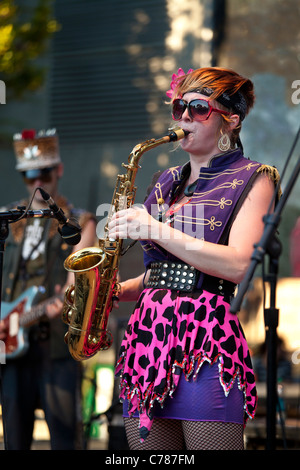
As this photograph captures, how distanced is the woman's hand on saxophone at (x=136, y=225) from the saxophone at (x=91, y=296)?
36 centimetres

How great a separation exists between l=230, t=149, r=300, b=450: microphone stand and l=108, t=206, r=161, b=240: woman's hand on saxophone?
1.39ft

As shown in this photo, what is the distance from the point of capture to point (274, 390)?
2.11 metres

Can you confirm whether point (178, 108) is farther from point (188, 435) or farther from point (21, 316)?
point (21, 316)

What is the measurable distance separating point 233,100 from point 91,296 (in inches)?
38.9

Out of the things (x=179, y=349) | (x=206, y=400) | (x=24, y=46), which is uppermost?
(x=24, y=46)

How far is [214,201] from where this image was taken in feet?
7.83

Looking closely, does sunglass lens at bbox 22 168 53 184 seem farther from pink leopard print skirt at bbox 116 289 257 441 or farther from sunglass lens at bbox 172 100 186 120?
pink leopard print skirt at bbox 116 289 257 441

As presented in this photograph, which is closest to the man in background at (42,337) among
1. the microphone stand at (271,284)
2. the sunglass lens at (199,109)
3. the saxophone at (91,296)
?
the saxophone at (91,296)

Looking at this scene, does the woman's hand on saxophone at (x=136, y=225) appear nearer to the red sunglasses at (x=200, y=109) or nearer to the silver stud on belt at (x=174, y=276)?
the silver stud on belt at (x=174, y=276)

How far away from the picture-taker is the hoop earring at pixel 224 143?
99.3 inches

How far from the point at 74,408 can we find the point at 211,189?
6.58 feet

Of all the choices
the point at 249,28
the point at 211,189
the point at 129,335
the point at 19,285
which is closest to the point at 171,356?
the point at 129,335

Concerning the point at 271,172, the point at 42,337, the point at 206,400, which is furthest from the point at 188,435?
the point at 42,337

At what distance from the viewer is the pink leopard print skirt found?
7.37 feet
